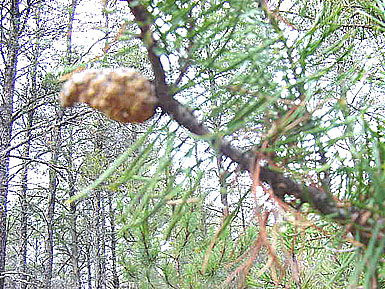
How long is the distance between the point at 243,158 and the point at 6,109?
3.09m

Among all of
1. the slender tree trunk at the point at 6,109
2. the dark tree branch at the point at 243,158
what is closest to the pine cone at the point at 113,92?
the dark tree branch at the point at 243,158

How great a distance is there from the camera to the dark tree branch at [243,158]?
21 cm

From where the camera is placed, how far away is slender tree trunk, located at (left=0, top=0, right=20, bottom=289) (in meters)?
2.85

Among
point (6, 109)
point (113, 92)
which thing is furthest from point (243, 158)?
point (6, 109)

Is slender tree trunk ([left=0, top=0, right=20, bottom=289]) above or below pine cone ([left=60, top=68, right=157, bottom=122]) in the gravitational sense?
above

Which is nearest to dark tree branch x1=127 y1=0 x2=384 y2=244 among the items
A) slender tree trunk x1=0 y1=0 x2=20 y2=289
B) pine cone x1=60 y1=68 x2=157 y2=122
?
pine cone x1=60 y1=68 x2=157 y2=122

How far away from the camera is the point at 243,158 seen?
0.22 meters

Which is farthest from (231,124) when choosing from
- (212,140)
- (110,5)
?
(110,5)

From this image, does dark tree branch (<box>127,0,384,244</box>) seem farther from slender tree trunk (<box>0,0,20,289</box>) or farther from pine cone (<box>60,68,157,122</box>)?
slender tree trunk (<box>0,0,20,289</box>)

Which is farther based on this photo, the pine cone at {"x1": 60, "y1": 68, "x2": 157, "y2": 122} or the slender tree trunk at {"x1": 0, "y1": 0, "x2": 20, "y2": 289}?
the slender tree trunk at {"x1": 0, "y1": 0, "x2": 20, "y2": 289}

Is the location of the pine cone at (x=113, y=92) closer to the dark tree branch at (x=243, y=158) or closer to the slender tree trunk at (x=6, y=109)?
the dark tree branch at (x=243, y=158)

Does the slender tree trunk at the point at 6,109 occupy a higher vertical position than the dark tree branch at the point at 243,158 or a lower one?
higher

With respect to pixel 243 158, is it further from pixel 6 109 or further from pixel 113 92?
pixel 6 109

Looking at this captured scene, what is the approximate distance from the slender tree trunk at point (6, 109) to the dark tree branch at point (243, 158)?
9.27ft
